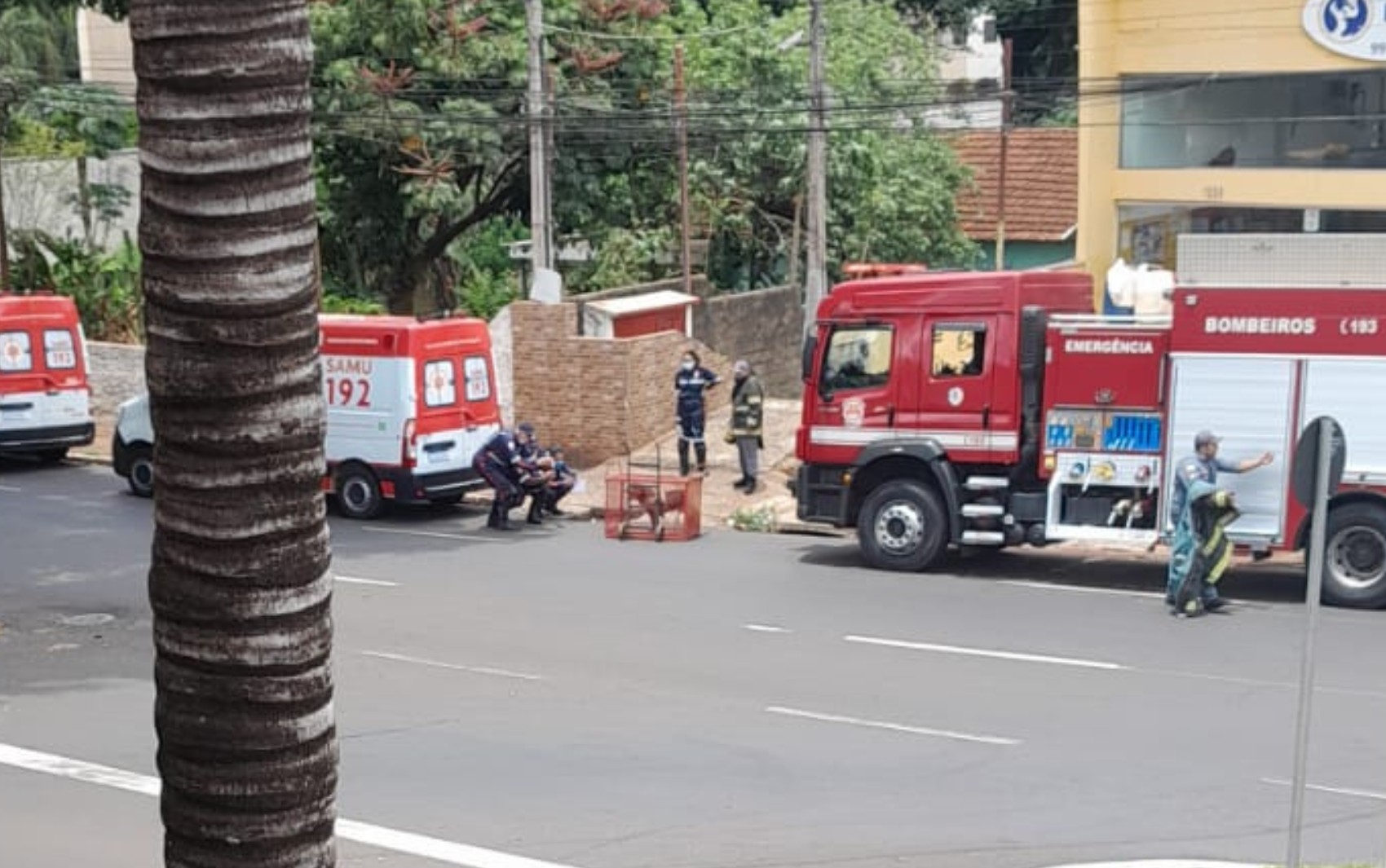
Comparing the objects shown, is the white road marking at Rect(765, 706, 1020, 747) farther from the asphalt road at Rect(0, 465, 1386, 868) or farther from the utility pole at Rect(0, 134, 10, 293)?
the utility pole at Rect(0, 134, 10, 293)

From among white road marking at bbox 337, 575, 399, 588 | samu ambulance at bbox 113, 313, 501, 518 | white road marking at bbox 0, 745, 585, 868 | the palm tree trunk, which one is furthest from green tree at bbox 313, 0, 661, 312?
the palm tree trunk

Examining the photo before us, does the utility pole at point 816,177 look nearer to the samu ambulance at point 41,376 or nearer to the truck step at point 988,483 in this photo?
the truck step at point 988,483

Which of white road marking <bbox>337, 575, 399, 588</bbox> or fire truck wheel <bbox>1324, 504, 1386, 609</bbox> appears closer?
fire truck wheel <bbox>1324, 504, 1386, 609</bbox>

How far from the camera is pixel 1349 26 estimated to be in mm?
27531

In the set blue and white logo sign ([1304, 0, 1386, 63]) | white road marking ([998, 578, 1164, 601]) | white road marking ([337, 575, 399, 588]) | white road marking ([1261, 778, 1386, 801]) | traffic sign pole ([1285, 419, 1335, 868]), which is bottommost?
white road marking ([337, 575, 399, 588])

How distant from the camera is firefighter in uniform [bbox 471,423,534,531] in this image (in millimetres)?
22172

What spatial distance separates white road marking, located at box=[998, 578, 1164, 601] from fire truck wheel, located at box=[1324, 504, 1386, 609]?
1598 mm

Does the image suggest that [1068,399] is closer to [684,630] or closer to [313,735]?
[684,630]

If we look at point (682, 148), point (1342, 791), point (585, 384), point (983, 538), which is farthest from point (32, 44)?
point (1342, 791)

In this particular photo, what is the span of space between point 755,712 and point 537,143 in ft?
49.4

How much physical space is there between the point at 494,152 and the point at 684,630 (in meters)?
18.9

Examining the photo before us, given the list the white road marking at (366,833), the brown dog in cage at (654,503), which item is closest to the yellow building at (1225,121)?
the brown dog in cage at (654,503)

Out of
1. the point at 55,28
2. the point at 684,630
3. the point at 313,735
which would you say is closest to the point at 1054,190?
the point at 55,28

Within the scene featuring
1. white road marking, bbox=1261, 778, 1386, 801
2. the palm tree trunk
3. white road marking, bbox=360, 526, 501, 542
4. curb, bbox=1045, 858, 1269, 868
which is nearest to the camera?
the palm tree trunk
